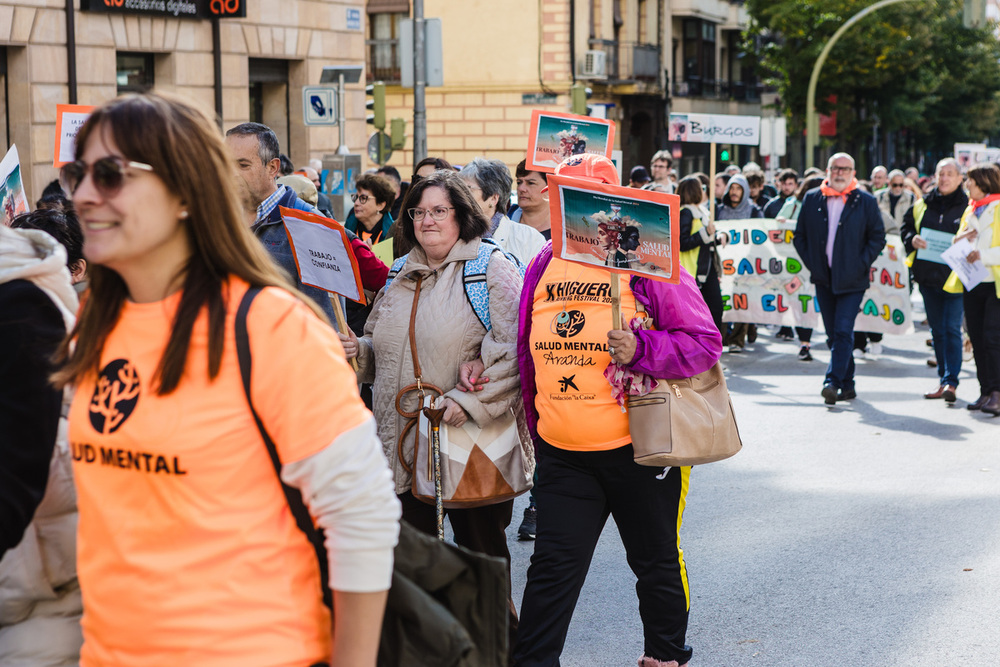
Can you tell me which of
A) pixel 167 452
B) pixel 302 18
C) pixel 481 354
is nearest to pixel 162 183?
pixel 167 452

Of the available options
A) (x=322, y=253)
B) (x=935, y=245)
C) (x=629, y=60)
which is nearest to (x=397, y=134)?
(x=935, y=245)

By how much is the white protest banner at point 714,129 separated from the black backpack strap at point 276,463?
570 inches

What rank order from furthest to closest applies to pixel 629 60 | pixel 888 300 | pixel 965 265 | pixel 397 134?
1. pixel 629 60
2. pixel 397 134
3. pixel 888 300
4. pixel 965 265

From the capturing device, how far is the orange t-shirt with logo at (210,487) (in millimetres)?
1992

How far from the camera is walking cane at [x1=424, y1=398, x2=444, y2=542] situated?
473 cm

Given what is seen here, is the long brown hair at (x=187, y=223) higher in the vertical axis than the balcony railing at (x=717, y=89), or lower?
Answer: lower

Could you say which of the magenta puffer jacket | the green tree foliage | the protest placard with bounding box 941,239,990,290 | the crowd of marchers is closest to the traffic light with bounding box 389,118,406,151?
the protest placard with bounding box 941,239,990,290

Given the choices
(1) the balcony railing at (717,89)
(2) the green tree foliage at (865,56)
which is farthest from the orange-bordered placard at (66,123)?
(1) the balcony railing at (717,89)

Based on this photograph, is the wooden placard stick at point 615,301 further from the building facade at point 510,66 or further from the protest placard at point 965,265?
the building facade at point 510,66

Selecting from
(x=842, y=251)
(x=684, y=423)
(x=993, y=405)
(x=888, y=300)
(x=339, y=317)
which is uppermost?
(x=842, y=251)

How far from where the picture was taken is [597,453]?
14.2 feet

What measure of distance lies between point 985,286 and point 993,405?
101 cm

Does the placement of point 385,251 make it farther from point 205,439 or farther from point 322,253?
point 205,439

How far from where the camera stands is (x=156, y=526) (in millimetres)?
2016
